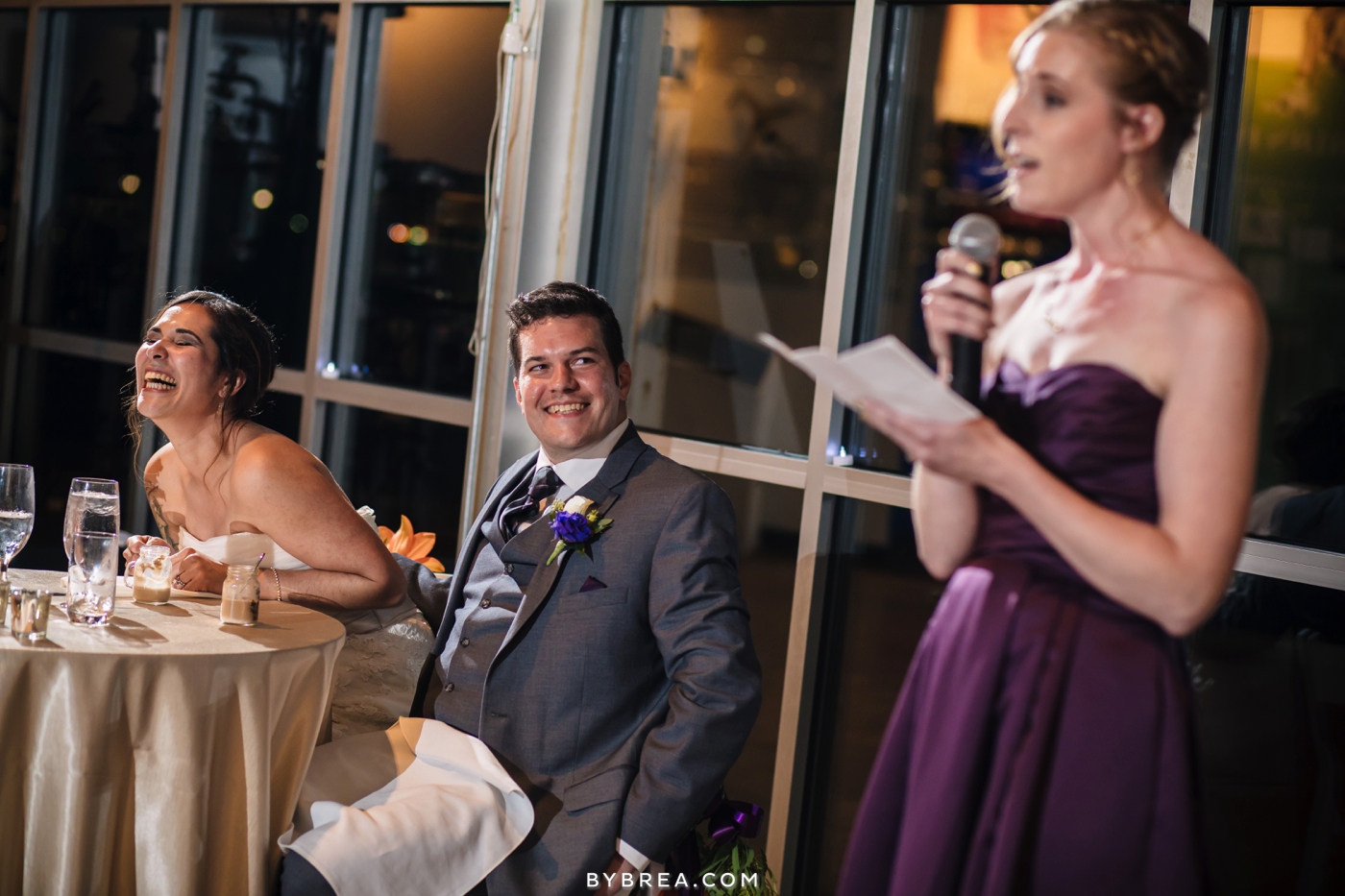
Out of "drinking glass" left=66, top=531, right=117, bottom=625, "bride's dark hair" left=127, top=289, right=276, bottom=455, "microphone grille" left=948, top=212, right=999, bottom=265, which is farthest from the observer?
"bride's dark hair" left=127, top=289, right=276, bottom=455

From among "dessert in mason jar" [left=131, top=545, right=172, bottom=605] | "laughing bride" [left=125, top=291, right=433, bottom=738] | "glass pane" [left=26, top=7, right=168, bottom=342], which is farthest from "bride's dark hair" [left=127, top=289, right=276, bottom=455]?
"glass pane" [left=26, top=7, right=168, bottom=342]

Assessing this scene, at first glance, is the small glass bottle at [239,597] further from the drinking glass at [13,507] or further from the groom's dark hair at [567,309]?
the groom's dark hair at [567,309]

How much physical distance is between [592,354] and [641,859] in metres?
0.98

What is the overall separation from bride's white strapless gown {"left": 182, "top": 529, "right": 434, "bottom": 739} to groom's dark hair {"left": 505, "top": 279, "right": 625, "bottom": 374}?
66 cm

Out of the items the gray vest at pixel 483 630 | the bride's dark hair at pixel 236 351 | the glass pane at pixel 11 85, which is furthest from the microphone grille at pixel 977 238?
the glass pane at pixel 11 85

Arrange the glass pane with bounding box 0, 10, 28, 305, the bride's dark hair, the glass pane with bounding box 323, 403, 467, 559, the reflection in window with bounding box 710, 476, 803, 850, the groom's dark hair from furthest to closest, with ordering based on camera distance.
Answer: the glass pane with bounding box 0, 10, 28, 305 < the glass pane with bounding box 323, 403, 467, 559 < the reflection in window with bounding box 710, 476, 803, 850 < the bride's dark hair < the groom's dark hair

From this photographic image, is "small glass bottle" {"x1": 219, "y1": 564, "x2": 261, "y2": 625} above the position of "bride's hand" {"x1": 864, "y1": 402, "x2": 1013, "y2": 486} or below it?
below

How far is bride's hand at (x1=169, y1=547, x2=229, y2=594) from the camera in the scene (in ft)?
7.99

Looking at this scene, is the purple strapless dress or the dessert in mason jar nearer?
the purple strapless dress

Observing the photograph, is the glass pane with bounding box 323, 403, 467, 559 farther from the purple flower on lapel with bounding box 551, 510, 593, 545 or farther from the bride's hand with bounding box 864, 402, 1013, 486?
the bride's hand with bounding box 864, 402, 1013, 486

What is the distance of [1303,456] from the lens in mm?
2561

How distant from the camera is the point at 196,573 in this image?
8.01 feet

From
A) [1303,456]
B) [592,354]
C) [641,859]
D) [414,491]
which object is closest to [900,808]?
[641,859]

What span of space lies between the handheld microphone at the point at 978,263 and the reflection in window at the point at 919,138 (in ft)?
4.91
